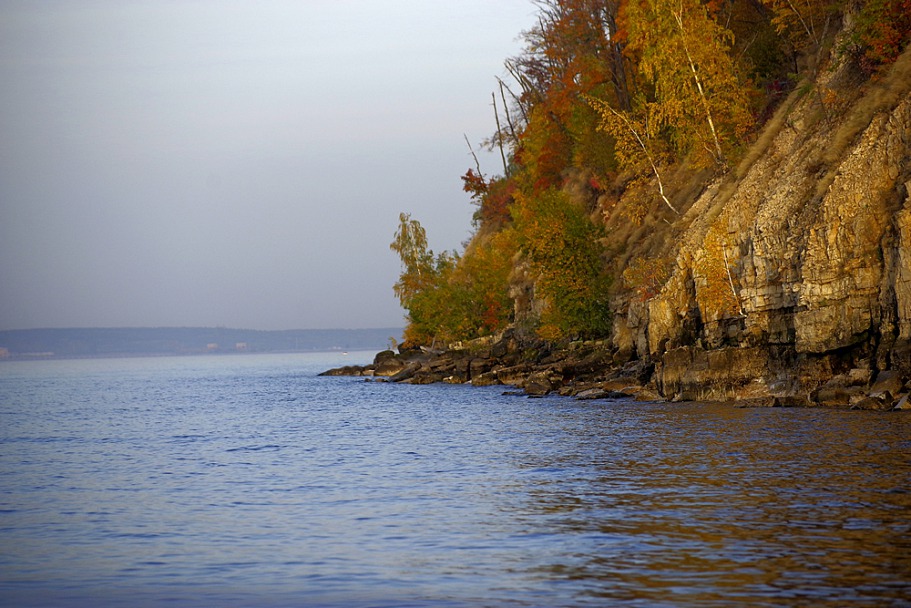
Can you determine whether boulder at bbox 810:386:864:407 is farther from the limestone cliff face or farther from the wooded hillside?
the wooded hillside

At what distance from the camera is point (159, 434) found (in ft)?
141

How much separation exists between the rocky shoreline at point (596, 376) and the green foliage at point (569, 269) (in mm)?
1982

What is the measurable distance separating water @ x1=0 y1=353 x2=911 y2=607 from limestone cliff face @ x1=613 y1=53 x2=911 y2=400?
4502 mm

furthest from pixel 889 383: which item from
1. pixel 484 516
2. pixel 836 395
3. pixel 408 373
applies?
pixel 408 373

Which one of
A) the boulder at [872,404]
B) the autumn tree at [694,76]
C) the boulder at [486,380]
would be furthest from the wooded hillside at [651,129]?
the boulder at [872,404]

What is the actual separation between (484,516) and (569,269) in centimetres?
4831

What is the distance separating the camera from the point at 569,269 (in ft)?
218

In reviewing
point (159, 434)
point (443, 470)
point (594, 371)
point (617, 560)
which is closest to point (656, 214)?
point (594, 371)

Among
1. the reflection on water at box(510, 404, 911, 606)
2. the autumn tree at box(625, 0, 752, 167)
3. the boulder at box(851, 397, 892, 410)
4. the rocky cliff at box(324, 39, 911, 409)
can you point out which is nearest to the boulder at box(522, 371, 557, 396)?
the rocky cliff at box(324, 39, 911, 409)

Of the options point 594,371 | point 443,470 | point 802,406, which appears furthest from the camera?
point 594,371

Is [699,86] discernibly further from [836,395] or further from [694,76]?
[836,395]

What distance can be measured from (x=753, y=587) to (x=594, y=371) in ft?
150

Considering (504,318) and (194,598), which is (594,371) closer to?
(504,318)

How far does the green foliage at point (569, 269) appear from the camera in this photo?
65812mm
